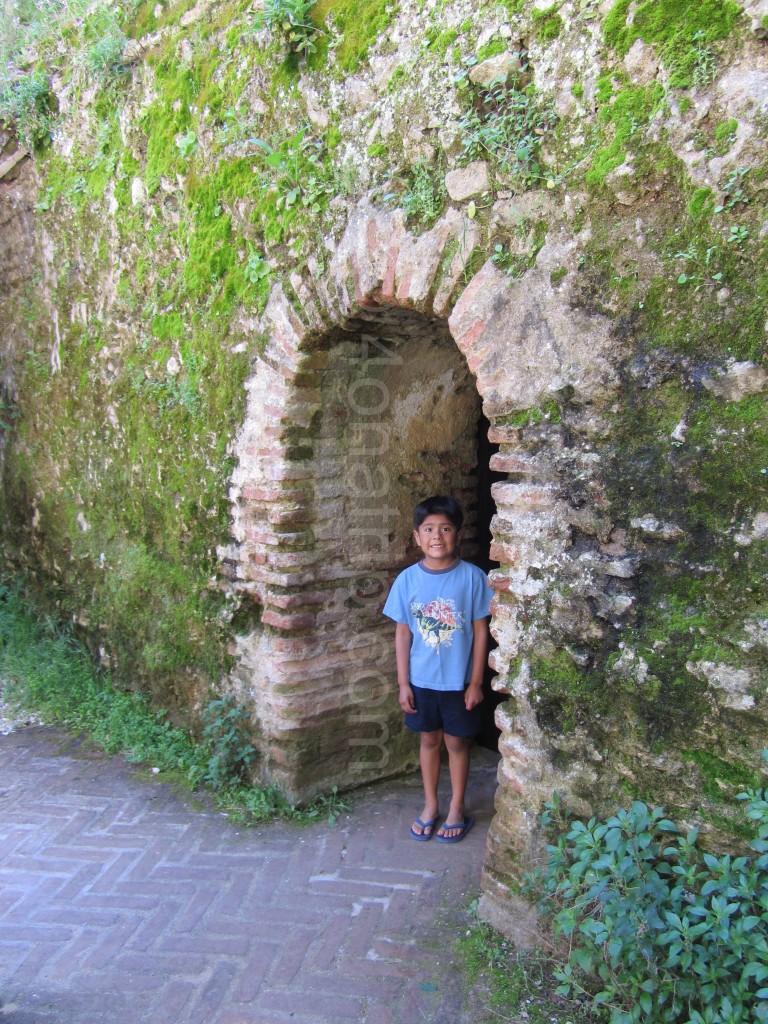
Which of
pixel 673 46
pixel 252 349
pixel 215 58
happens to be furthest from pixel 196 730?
pixel 673 46

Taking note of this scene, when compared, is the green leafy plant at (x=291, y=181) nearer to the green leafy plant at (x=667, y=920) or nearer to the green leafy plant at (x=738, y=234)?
the green leafy plant at (x=738, y=234)

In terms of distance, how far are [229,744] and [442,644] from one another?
1310mm

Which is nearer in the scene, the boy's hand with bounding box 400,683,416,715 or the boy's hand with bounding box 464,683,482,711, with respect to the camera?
the boy's hand with bounding box 464,683,482,711

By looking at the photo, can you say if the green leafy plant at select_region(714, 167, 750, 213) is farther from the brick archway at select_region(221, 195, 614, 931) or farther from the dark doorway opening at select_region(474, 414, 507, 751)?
the dark doorway opening at select_region(474, 414, 507, 751)

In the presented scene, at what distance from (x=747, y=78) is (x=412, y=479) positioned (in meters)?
2.33

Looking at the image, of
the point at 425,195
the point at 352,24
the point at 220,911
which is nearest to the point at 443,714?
the point at 220,911

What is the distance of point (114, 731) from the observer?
4621 mm

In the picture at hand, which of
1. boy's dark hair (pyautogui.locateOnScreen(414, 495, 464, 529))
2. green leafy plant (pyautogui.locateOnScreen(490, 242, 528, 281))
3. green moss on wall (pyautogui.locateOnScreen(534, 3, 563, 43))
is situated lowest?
boy's dark hair (pyautogui.locateOnScreen(414, 495, 464, 529))

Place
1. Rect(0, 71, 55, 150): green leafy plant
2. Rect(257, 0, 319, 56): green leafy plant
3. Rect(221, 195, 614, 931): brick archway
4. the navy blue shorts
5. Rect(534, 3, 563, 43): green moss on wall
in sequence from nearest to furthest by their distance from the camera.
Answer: Rect(534, 3, 563, 43): green moss on wall, Rect(221, 195, 614, 931): brick archway, Rect(257, 0, 319, 56): green leafy plant, the navy blue shorts, Rect(0, 71, 55, 150): green leafy plant

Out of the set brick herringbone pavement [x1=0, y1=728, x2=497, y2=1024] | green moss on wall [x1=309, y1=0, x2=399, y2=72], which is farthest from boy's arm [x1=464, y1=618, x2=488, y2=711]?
green moss on wall [x1=309, y1=0, x2=399, y2=72]

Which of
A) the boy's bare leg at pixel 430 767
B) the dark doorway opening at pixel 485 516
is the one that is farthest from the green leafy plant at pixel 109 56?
the boy's bare leg at pixel 430 767

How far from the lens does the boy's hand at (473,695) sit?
11.0 feet

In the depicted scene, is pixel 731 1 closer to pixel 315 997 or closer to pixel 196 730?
pixel 315 997

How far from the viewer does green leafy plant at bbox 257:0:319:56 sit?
3.23 metres
